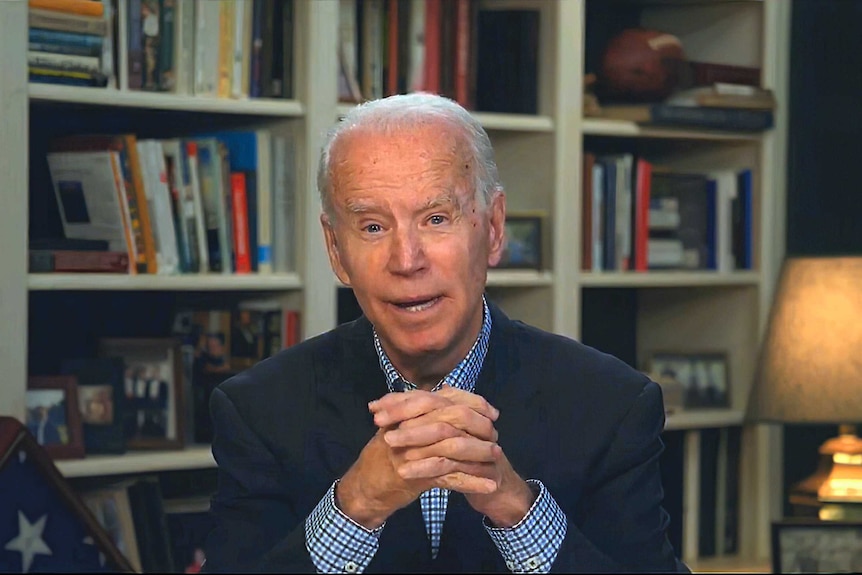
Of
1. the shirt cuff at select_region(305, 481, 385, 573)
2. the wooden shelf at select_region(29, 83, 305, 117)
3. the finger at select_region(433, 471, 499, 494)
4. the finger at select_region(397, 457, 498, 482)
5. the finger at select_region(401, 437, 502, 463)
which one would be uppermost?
the wooden shelf at select_region(29, 83, 305, 117)

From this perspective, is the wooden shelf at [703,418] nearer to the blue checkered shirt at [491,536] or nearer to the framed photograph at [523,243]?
the framed photograph at [523,243]

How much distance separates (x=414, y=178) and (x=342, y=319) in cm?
167

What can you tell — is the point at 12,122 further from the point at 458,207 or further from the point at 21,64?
the point at 458,207

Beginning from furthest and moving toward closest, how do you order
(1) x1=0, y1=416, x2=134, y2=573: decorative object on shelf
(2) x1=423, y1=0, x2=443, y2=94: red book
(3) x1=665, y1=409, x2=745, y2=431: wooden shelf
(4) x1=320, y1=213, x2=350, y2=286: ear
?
(3) x1=665, y1=409, x2=745, y2=431: wooden shelf → (2) x1=423, y1=0, x2=443, y2=94: red book → (1) x1=0, y1=416, x2=134, y2=573: decorative object on shelf → (4) x1=320, y1=213, x2=350, y2=286: ear

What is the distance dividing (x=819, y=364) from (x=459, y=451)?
1675 millimetres

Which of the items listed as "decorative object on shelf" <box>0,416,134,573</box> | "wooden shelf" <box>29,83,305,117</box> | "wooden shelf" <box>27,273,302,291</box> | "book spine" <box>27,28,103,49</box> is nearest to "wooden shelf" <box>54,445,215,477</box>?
"decorative object on shelf" <box>0,416,134,573</box>

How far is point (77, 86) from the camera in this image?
2580 mm

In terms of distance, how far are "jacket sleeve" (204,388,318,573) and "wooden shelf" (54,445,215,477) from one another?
929 mm

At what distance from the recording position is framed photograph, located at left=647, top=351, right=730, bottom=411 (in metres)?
3.45

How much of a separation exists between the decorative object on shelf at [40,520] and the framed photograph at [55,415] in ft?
0.65

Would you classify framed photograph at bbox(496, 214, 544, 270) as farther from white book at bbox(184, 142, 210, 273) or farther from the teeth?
the teeth

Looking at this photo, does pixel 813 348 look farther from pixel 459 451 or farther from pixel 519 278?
pixel 459 451

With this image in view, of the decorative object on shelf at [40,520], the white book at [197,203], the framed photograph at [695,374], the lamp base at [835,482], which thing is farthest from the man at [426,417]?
the framed photograph at [695,374]

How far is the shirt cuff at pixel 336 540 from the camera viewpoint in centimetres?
150
